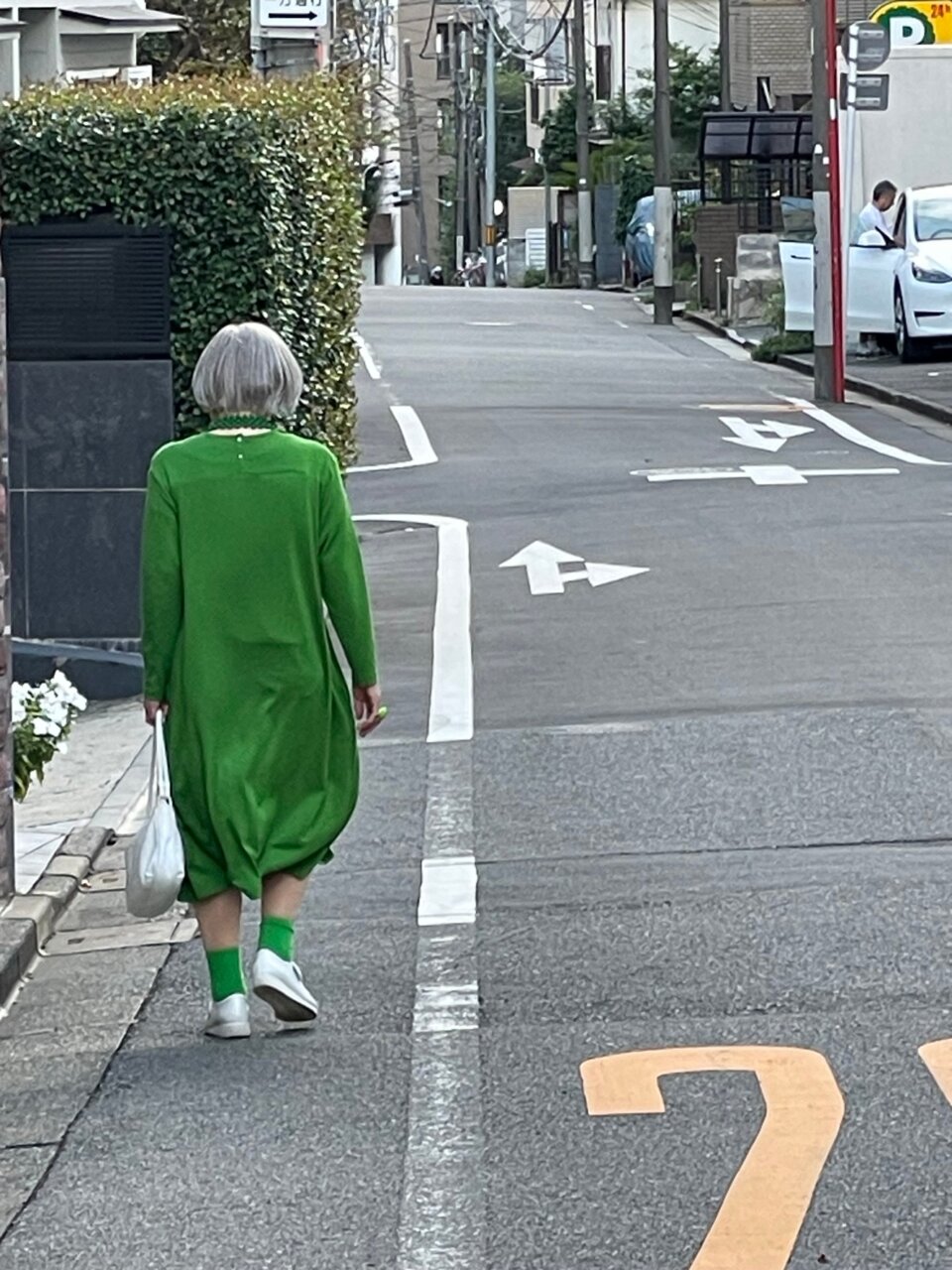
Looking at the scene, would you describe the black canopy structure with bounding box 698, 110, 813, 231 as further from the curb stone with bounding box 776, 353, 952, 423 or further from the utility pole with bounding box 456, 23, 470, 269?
the utility pole with bounding box 456, 23, 470, 269

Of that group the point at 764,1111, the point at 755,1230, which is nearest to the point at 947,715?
the point at 764,1111

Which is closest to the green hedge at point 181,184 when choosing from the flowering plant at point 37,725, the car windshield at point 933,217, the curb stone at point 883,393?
the flowering plant at point 37,725

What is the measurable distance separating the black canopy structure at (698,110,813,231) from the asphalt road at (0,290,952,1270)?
28.6 m

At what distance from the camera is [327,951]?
727 centimetres

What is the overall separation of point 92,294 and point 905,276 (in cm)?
1699

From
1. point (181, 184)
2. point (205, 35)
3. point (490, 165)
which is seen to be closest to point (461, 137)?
point (490, 165)

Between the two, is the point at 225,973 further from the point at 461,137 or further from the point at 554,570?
the point at 461,137

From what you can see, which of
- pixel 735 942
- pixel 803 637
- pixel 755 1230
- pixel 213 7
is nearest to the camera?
pixel 755 1230

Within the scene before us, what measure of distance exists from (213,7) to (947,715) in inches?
803

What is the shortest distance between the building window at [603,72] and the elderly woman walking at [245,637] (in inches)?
2724

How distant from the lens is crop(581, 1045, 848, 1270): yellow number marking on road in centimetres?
482

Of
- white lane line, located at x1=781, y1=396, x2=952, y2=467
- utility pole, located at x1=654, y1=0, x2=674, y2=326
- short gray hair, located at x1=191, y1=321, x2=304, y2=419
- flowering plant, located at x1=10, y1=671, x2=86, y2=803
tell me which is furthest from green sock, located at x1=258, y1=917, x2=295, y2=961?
utility pole, located at x1=654, y1=0, x2=674, y2=326

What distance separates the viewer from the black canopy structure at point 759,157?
4266cm

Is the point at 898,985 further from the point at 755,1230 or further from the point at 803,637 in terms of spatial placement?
the point at 803,637
